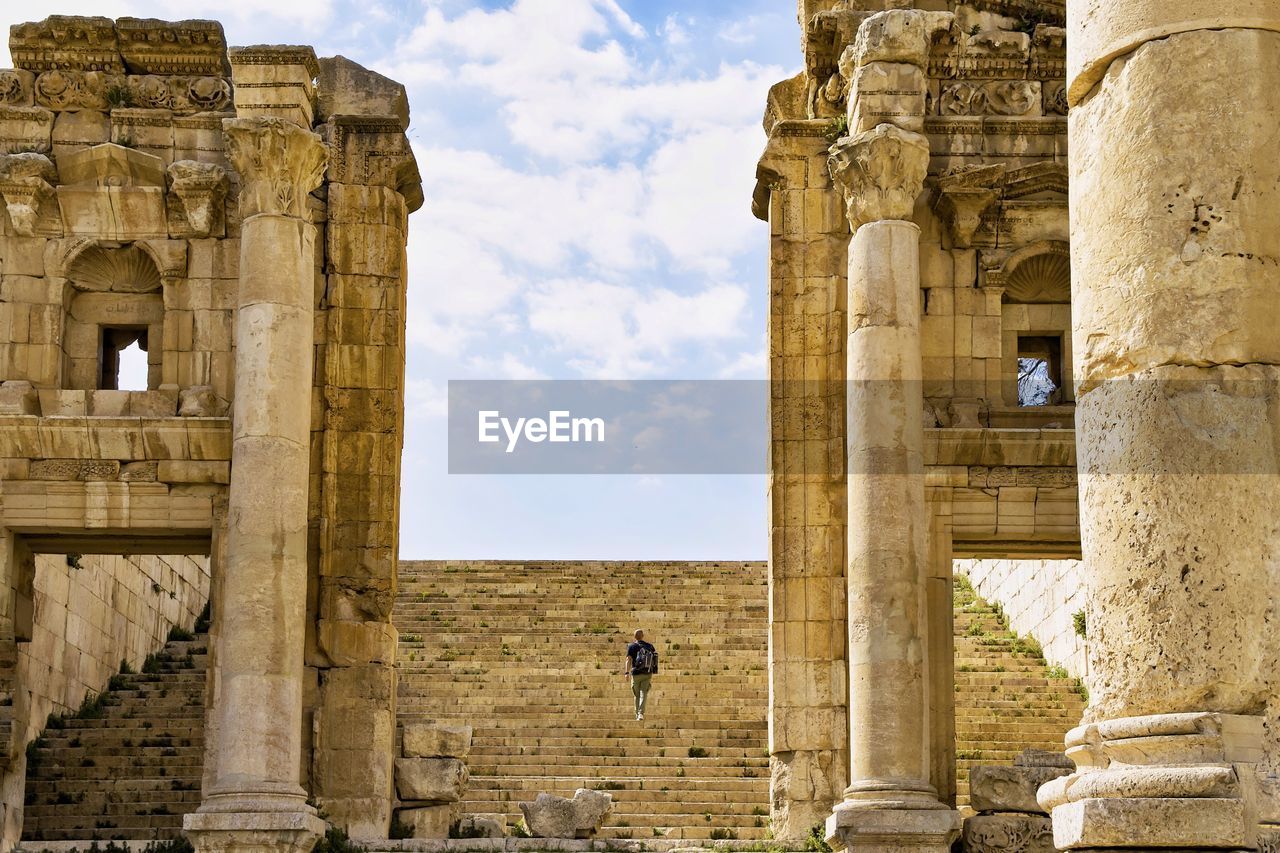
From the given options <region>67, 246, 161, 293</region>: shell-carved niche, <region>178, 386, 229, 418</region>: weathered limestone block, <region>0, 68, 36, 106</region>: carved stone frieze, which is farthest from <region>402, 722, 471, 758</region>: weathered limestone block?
<region>0, 68, 36, 106</region>: carved stone frieze

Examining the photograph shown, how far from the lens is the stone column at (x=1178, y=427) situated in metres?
9.75

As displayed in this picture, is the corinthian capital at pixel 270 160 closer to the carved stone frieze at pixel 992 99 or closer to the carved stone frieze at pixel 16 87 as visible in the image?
the carved stone frieze at pixel 16 87

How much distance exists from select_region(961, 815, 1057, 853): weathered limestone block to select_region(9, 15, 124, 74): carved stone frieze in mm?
12268

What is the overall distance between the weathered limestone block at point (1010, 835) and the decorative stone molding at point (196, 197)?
10142mm

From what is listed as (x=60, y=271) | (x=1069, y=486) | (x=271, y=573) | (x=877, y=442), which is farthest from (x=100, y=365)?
(x=1069, y=486)

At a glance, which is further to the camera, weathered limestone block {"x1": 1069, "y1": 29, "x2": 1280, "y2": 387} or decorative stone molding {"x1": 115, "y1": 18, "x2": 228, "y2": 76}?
decorative stone molding {"x1": 115, "y1": 18, "x2": 228, "y2": 76}

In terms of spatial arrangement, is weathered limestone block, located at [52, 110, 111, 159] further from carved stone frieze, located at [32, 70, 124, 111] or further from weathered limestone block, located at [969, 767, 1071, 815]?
weathered limestone block, located at [969, 767, 1071, 815]

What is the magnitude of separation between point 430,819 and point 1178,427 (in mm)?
12677

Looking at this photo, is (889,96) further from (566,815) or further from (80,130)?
(80,130)

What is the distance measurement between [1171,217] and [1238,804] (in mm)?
2917

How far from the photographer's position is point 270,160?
20312 millimetres

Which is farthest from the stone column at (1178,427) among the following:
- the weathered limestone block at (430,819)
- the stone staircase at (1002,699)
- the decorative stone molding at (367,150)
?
the stone staircase at (1002,699)

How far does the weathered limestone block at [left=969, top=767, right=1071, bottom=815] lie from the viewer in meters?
19.6

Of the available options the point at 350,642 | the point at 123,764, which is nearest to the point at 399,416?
the point at 350,642
